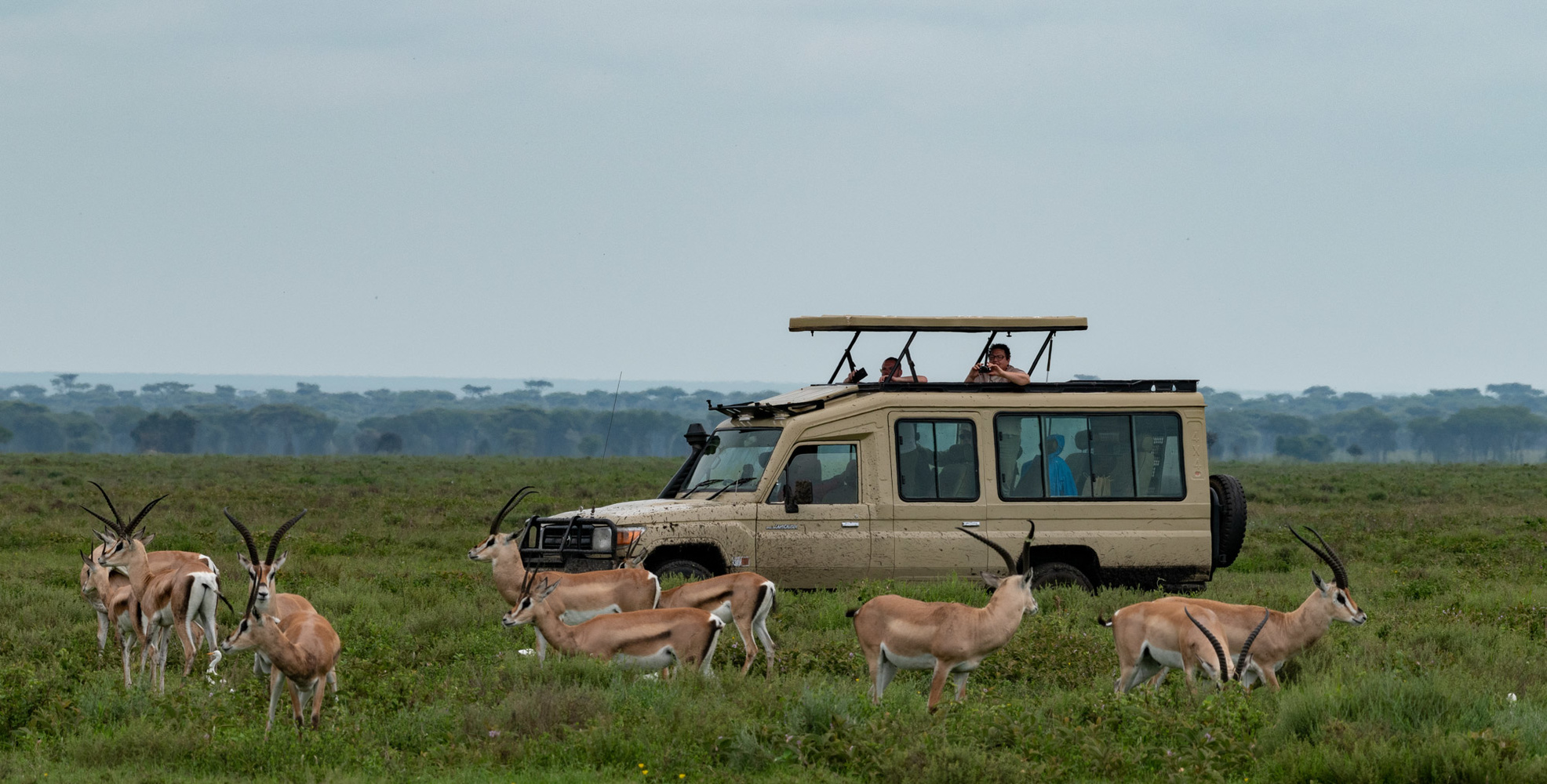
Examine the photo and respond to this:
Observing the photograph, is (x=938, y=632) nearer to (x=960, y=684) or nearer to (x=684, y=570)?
(x=960, y=684)

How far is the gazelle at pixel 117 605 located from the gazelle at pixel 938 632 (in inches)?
204

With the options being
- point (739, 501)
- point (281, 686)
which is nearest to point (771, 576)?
point (739, 501)

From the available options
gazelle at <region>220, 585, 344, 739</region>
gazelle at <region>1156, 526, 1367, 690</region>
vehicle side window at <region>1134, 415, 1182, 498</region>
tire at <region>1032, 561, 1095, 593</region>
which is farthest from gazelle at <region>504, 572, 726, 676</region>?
vehicle side window at <region>1134, 415, 1182, 498</region>

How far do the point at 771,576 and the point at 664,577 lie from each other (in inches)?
40.4

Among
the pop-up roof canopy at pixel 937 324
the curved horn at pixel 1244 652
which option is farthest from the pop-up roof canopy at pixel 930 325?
the curved horn at pixel 1244 652

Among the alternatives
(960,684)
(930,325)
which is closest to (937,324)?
(930,325)

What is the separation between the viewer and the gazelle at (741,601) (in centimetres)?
1055

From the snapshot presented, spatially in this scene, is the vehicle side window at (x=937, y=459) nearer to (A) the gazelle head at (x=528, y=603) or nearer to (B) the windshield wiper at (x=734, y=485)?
(B) the windshield wiper at (x=734, y=485)

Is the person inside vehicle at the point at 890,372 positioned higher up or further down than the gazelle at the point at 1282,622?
higher up

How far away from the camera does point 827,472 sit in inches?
524

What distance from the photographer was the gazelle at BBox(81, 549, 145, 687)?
1055cm

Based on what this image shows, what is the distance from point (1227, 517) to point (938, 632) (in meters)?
5.94

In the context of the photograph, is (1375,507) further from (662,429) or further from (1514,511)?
(662,429)

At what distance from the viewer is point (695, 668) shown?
950cm
